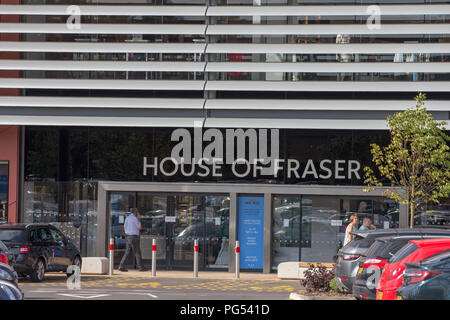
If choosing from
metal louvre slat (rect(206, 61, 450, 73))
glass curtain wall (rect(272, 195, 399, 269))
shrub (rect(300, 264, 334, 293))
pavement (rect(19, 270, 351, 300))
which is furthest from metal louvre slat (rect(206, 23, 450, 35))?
shrub (rect(300, 264, 334, 293))

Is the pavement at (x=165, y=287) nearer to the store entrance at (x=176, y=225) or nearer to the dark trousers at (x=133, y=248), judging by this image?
the dark trousers at (x=133, y=248)

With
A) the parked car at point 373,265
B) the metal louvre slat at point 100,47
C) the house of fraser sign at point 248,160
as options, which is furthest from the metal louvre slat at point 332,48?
the parked car at point 373,265

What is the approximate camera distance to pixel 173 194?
30.3 m

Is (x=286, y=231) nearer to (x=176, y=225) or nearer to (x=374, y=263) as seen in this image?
(x=176, y=225)

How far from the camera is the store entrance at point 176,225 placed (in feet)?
98.6

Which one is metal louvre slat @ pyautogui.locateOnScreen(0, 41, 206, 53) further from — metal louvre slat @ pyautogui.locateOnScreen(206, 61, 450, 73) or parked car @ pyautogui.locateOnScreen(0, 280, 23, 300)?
parked car @ pyautogui.locateOnScreen(0, 280, 23, 300)

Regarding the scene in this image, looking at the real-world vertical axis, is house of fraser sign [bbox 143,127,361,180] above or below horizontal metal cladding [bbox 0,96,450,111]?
below

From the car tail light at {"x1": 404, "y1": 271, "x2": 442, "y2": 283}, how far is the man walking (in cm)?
1541

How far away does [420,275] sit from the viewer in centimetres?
1433

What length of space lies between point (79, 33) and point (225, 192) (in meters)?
7.68

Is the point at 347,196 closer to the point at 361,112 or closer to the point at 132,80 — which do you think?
the point at 361,112

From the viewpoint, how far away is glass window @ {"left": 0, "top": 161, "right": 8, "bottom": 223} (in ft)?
105
